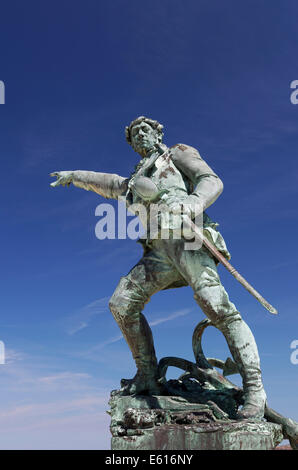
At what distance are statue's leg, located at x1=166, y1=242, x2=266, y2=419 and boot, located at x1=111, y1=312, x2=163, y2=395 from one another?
83 cm

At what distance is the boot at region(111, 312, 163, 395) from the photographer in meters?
5.57

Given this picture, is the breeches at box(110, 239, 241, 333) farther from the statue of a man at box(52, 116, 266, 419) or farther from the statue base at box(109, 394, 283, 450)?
the statue base at box(109, 394, 283, 450)

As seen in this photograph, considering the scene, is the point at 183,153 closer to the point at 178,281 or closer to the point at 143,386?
the point at 178,281

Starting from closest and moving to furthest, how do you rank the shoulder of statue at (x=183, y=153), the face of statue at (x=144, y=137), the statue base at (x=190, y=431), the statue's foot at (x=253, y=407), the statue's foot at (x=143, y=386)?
the statue base at (x=190, y=431), the statue's foot at (x=253, y=407), the statue's foot at (x=143, y=386), the shoulder of statue at (x=183, y=153), the face of statue at (x=144, y=137)

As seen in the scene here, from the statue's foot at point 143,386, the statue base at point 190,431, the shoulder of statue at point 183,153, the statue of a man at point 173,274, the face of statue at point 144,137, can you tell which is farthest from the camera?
the face of statue at point 144,137

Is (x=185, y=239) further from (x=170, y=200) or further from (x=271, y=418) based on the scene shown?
(x=271, y=418)

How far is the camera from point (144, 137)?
628 centimetres

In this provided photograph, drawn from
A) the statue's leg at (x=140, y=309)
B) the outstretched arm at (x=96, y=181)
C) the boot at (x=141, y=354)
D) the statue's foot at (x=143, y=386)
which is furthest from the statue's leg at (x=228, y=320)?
the outstretched arm at (x=96, y=181)

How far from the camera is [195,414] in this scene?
15.5ft

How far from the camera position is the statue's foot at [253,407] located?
15.3 feet

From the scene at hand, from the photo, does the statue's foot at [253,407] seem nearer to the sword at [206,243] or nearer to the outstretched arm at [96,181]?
the sword at [206,243]

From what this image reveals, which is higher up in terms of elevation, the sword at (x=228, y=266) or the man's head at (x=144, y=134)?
the man's head at (x=144, y=134)

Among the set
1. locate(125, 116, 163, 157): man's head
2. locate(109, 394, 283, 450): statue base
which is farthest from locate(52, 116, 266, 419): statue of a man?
locate(109, 394, 283, 450): statue base
